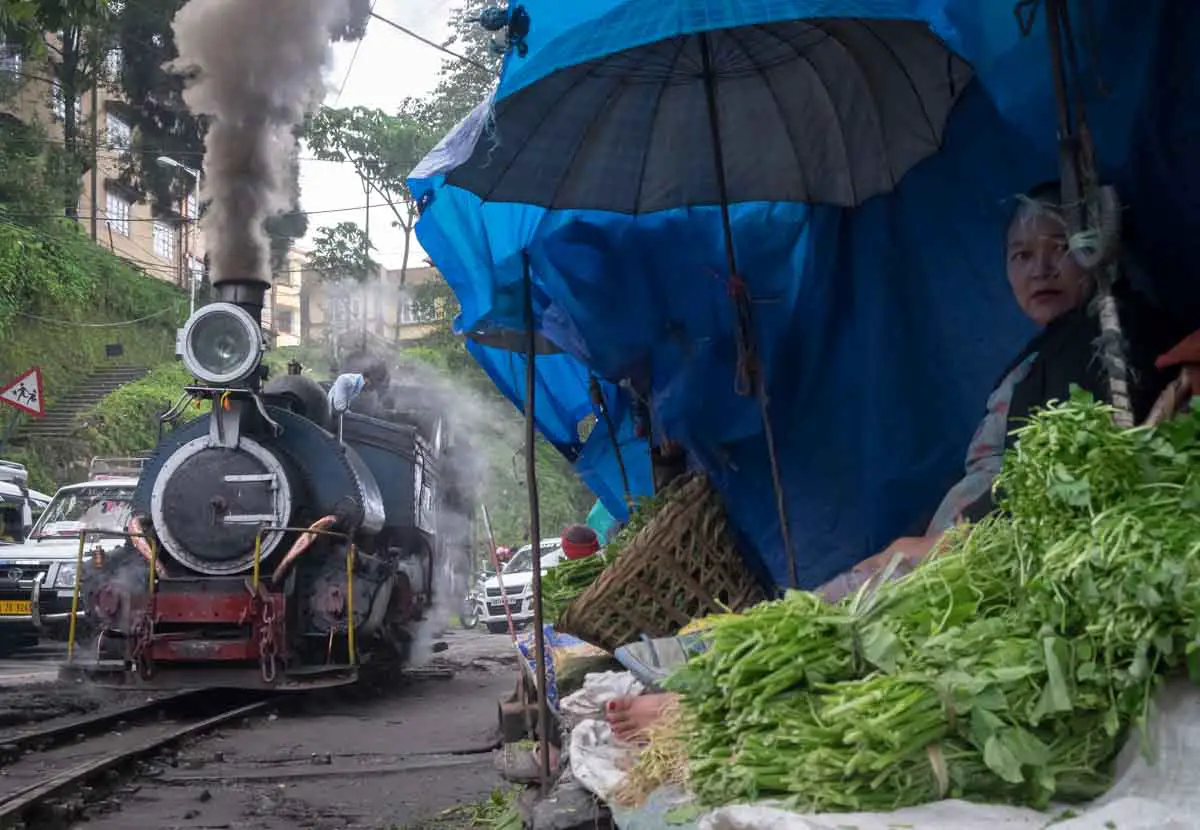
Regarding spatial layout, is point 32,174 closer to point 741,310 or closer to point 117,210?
point 117,210

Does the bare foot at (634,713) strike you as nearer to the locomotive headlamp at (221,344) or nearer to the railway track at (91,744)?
the railway track at (91,744)

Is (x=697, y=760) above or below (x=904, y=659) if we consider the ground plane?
below

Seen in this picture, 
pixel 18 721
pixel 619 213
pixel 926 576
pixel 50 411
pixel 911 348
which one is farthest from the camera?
pixel 50 411

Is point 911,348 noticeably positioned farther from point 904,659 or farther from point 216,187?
point 216,187

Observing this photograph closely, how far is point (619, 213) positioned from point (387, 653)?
7.12 meters

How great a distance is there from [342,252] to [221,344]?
22.7m

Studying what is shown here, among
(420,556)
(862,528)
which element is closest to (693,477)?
(862,528)

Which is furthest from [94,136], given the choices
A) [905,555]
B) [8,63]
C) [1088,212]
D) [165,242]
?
[1088,212]

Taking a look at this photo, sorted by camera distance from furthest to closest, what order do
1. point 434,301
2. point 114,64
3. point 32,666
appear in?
point 434,301 → point 114,64 → point 32,666

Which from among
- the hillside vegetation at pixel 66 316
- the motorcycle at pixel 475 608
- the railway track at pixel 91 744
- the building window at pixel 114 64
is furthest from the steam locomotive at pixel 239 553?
the building window at pixel 114 64

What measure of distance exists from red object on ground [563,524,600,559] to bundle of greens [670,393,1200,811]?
14.6 feet

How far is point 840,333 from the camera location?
168 inches

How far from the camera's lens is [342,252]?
102ft

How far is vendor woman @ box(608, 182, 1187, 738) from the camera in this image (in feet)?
9.43
